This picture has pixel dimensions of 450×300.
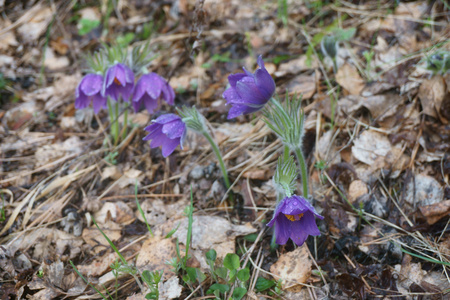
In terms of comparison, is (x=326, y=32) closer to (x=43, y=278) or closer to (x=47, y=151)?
(x=47, y=151)

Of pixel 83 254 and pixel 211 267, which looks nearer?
pixel 211 267

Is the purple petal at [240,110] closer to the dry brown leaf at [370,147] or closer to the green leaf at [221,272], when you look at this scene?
the green leaf at [221,272]

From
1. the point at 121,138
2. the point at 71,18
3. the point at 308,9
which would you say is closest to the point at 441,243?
the point at 121,138

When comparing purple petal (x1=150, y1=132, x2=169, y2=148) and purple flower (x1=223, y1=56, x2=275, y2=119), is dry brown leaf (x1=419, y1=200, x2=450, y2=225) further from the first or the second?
purple petal (x1=150, y1=132, x2=169, y2=148)

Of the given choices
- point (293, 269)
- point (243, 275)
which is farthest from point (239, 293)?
point (293, 269)

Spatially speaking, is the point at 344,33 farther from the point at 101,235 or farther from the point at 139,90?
the point at 101,235

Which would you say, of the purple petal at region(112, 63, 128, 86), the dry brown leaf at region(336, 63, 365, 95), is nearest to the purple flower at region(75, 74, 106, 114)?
the purple petal at region(112, 63, 128, 86)
